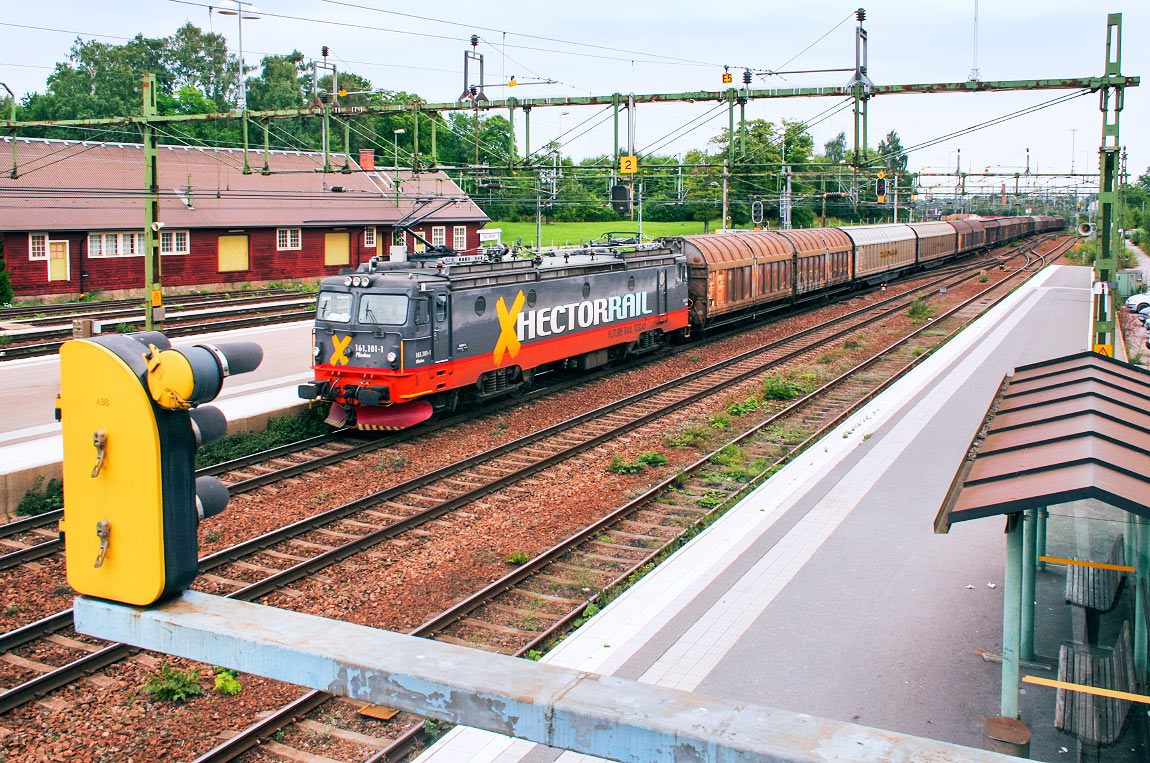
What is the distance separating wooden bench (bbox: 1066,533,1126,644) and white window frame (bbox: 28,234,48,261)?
3566cm

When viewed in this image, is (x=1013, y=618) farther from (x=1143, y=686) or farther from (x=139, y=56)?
(x=139, y=56)

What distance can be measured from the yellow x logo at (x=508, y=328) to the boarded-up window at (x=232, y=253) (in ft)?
88.9

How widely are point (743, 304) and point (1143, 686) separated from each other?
2397cm

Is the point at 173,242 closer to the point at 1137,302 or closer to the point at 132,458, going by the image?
the point at 1137,302

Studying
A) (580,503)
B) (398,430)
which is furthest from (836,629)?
(398,430)

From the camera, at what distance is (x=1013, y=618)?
20.7 feet

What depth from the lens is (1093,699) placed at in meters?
6.86

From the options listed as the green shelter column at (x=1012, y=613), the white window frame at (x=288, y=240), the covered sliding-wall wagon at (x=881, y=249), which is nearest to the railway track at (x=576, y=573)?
the green shelter column at (x=1012, y=613)

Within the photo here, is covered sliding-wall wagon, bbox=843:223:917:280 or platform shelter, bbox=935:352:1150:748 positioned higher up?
covered sliding-wall wagon, bbox=843:223:917:280

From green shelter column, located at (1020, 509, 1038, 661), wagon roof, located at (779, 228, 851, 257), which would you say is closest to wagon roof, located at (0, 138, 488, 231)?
wagon roof, located at (779, 228, 851, 257)

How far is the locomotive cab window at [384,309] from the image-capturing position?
16.3 meters

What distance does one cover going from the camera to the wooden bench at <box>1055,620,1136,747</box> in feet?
21.3

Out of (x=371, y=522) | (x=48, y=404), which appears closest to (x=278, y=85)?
(x=48, y=404)

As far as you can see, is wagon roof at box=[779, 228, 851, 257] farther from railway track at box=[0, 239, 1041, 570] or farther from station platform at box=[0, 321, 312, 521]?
railway track at box=[0, 239, 1041, 570]
